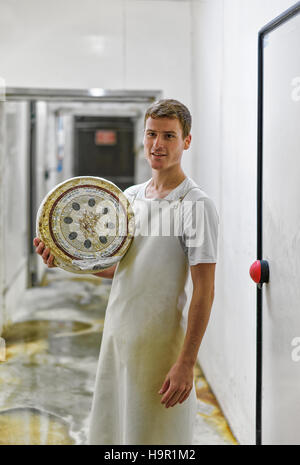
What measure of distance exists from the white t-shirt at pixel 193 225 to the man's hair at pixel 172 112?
0.11 metres

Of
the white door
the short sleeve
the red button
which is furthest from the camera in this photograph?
the red button

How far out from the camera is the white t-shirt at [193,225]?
3.12 ft

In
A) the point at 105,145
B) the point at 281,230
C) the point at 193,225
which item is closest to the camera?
the point at 193,225

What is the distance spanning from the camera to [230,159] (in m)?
1.15

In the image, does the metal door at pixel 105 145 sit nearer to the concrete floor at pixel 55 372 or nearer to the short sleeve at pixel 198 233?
the short sleeve at pixel 198 233

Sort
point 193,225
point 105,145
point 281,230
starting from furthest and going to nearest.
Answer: point 105,145
point 281,230
point 193,225

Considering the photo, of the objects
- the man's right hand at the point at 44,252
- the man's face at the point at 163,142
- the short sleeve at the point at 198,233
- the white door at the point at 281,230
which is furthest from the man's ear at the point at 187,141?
the man's right hand at the point at 44,252

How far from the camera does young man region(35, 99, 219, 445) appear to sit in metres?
0.96

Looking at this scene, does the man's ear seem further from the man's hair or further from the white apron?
the white apron

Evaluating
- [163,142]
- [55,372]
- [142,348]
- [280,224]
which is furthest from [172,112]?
[55,372]

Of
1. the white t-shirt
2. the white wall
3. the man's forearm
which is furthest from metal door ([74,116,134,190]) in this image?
the man's forearm

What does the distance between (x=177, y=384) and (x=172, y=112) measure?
0.54m

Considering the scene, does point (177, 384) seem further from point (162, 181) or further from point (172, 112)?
point (172, 112)

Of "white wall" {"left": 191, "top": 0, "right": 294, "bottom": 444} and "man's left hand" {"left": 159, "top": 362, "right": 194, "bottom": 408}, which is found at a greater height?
"white wall" {"left": 191, "top": 0, "right": 294, "bottom": 444}
